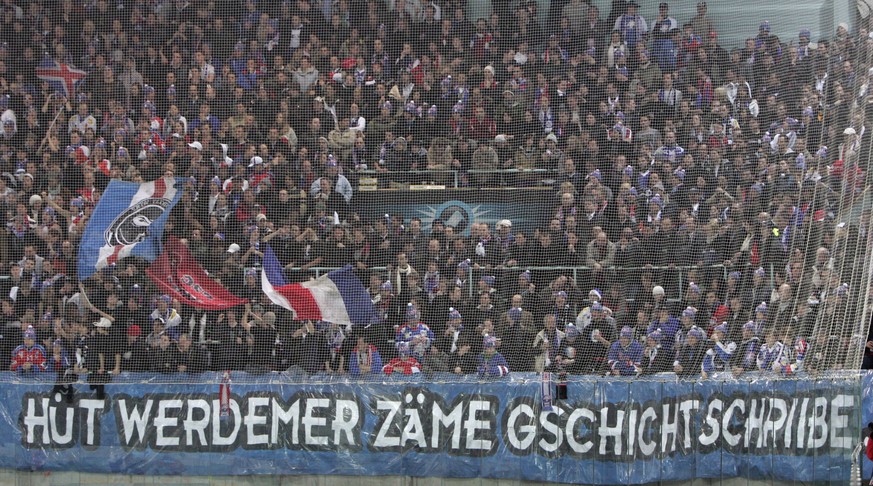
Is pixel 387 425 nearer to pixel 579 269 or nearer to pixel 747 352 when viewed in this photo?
pixel 579 269

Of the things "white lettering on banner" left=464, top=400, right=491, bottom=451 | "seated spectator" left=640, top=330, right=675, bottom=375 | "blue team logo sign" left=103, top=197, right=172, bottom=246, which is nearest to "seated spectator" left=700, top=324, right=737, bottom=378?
"seated spectator" left=640, top=330, right=675, bottom=375

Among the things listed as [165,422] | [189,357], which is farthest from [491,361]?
[165,422]

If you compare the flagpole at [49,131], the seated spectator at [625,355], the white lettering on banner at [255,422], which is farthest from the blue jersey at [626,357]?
the flagpole at [49,131]

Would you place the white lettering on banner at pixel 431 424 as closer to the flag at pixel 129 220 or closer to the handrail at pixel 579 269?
the handrail at pixel 579 269

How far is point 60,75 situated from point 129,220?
115 inches

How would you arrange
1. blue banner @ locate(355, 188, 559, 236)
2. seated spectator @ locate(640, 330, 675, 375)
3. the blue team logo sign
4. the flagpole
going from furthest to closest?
the flagpole → blue banner @ locate(355, 188, 559, 236) → the blue team logo sign → seated spectator @ locate(640, 330, 675, 375)

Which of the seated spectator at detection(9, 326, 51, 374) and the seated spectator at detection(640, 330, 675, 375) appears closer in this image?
the seated spectator at detection(640, 330, 675, 375)

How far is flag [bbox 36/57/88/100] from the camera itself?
1611 centimetres

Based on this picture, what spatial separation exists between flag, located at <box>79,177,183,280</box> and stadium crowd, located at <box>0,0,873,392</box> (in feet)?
0.69

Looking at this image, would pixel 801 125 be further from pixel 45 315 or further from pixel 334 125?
pixel 45 315

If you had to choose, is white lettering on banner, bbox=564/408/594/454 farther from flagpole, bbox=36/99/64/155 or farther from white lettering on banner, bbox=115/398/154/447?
flagpole, bbox=36/99/64/155

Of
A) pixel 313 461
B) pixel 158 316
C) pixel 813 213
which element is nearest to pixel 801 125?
pixel 813 213

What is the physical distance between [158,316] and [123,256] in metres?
1.21

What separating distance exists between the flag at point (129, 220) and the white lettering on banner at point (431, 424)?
10.5 ft
